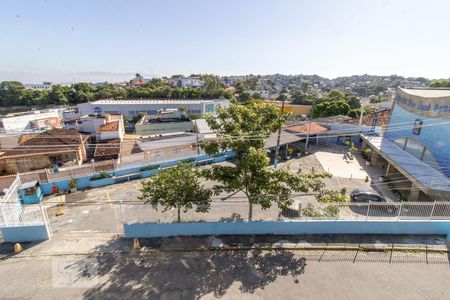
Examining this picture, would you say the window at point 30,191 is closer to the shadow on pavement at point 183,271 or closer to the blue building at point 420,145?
the shadow on pavement at point 183,271

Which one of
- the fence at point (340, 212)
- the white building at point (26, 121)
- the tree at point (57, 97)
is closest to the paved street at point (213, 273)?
the fence at point (340, 212)

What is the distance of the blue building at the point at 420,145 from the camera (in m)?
14.8

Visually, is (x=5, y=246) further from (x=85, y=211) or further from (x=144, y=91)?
(x=144, y=91)

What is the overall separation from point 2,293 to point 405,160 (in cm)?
2473

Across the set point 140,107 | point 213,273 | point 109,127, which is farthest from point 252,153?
point 140,107

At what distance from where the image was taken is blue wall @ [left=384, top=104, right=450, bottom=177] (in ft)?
51.0

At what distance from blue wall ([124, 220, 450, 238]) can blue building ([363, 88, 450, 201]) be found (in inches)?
159

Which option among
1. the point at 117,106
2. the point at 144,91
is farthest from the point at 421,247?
the point at 144,91

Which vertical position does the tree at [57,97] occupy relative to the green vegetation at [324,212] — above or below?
above

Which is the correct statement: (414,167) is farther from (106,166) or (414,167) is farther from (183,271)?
(106,166)

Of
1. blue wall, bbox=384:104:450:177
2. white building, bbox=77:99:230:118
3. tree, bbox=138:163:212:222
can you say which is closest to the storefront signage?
blue wall, bbox=384:104:450:177

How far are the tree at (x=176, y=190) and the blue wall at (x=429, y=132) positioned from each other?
16760 millimetres

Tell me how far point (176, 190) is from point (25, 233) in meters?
7.65

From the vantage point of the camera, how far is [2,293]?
26.7 feet
